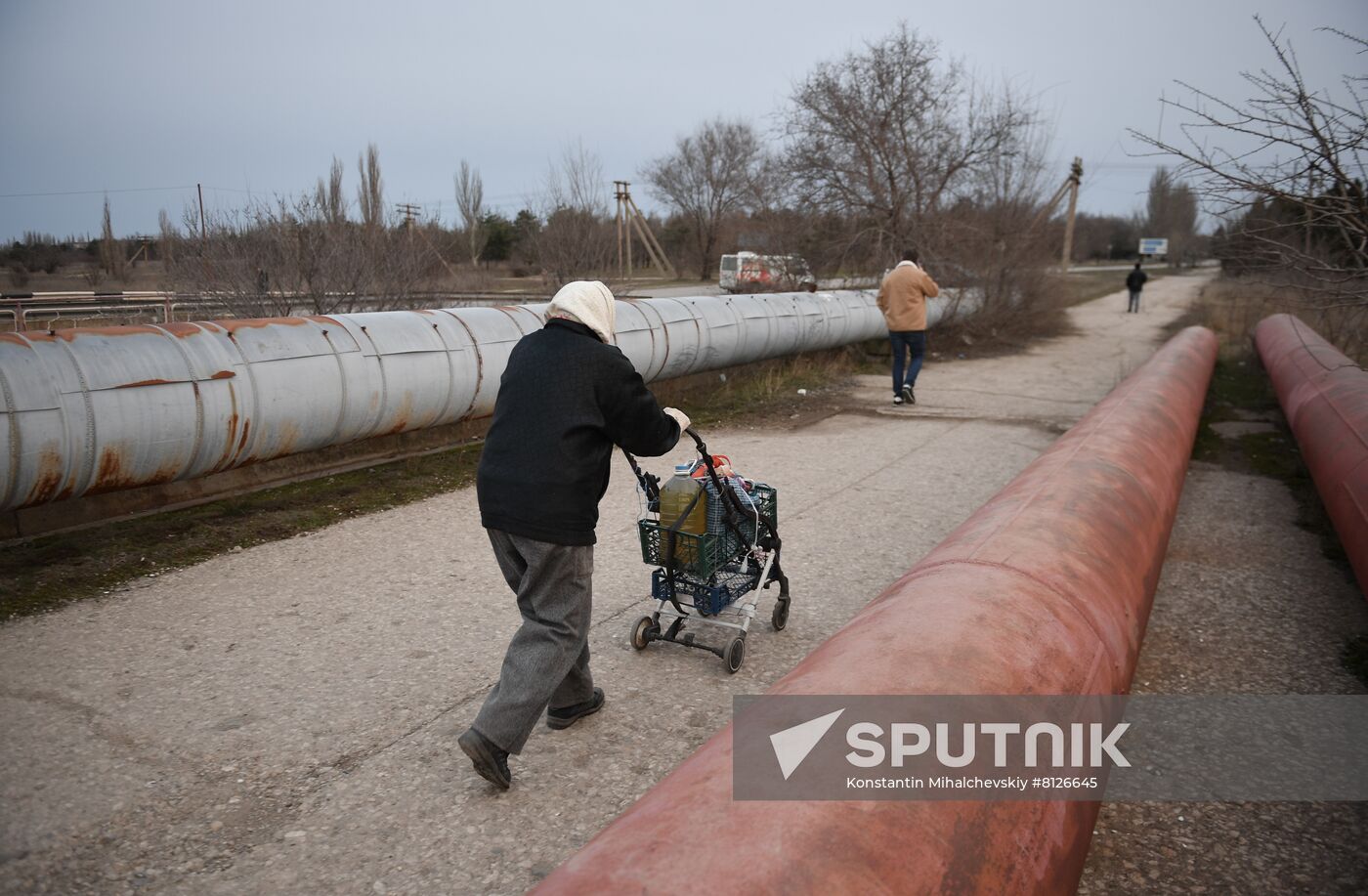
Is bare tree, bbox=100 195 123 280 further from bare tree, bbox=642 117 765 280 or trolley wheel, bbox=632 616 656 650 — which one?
bare tree, bbox=642 117 765 280

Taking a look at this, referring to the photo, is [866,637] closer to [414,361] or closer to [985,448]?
[414,361]

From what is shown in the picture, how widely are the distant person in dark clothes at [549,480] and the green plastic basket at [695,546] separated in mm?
811

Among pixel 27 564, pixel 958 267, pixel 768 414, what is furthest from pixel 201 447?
pixel 958 267

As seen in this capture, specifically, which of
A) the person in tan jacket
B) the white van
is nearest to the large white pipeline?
the person in tan jacket

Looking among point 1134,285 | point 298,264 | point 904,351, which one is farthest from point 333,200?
Answer: point 1134,285

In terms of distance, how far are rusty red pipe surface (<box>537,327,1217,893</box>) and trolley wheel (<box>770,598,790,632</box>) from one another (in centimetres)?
128

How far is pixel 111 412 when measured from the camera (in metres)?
5.44

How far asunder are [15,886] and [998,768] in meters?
2.89

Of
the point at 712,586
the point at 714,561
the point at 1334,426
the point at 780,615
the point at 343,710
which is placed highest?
the point at 1334,426

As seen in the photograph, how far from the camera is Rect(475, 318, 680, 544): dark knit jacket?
3098 millimetres

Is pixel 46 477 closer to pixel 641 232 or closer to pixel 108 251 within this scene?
pixel 108 251

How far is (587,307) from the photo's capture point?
129 inches

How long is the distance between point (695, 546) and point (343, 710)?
1680mm

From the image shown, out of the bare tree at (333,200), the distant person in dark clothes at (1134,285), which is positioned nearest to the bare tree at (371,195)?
the bare tree at (333,200)
